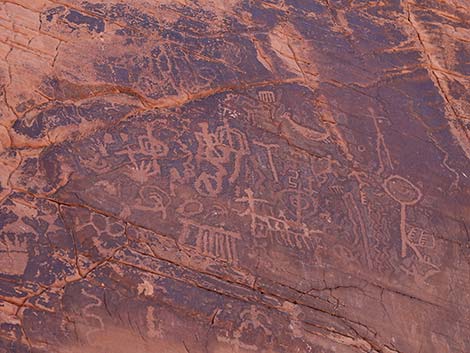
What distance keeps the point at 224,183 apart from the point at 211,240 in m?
0.38

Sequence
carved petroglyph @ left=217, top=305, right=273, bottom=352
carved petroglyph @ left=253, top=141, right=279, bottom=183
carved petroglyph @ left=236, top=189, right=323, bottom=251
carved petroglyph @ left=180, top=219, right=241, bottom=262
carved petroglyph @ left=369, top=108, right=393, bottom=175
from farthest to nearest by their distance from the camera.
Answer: carved petroglyph @ left=369, top=108, right=393, bottom=175 < carved petroglyph @ left=253, top=141, right=279, bottom=183 < carved petroglyph @ left=236, top=189, right=323, bottom=251 < carved petroglyph @ left=180, top=219, right=241, bottom=262 < carved petroglyph @ left=217, top=305, right=273, bottom=352

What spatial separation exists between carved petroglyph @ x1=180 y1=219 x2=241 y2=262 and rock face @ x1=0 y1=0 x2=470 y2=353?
0.01m

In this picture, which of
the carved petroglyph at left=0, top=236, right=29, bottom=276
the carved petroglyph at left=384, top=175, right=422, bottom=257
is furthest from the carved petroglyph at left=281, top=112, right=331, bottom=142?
the carved petroglyph at left=0, top=236, right=29, bottom=276

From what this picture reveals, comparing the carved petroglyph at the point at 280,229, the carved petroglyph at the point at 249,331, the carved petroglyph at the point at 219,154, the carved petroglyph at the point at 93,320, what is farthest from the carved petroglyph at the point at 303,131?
the carved petroglyph at the point at 93,320

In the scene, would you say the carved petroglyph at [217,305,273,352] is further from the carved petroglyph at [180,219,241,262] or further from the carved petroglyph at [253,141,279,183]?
the carved petroglyph at [253,141,279,183]

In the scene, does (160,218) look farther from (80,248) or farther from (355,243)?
(355,243)

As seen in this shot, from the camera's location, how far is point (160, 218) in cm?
297

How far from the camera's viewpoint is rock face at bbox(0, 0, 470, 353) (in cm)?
272

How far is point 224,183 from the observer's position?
319 centimetres

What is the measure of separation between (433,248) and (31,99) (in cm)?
254

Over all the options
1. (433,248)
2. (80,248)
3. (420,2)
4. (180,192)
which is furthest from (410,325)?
(420,2)

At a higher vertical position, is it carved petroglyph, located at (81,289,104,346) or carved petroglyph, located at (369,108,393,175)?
carved petroglyph, located at (369,108,393,175)

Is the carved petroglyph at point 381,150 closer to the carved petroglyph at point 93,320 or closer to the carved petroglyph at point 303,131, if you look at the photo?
the carved petroglyph at point 303,131

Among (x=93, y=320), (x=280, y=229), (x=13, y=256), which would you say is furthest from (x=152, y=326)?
(x=280, y=229)
